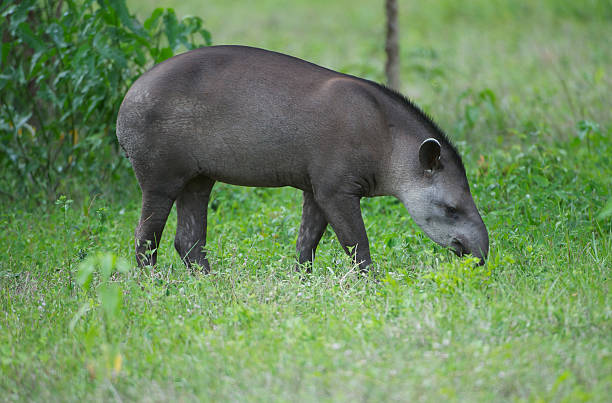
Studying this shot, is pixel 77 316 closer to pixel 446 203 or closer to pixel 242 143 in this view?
pixel 242 143

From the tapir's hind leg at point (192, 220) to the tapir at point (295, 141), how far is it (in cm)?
35

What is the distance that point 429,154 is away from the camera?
5234 mm

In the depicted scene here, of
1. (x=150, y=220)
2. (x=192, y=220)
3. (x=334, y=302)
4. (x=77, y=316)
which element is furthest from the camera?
(x=192, y=220)

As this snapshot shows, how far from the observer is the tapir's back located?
5.21 metres

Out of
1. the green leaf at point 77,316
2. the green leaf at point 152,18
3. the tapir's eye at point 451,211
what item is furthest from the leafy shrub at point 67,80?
the green leaf at point 77,316

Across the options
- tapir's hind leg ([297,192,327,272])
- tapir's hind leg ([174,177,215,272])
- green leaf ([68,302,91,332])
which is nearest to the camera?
green leaf ([68,302,91,332])

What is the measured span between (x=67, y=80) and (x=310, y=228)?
124 inches

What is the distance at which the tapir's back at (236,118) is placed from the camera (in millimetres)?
5211

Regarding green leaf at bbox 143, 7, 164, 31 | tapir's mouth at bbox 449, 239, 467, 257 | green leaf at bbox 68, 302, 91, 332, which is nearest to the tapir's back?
tapir's mouth at bbox 449, 239, 467, 257

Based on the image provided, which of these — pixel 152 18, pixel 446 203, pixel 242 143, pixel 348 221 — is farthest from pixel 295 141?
pixel 152 18

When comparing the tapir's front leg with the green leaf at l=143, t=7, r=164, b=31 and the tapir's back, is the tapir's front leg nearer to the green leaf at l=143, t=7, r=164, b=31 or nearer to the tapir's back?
the tapir's back

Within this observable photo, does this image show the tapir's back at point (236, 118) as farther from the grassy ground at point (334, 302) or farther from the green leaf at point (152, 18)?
the green leaf at point (152, 18)

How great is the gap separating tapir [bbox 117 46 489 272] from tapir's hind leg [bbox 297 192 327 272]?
243mm

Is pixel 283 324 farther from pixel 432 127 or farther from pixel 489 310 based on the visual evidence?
pixel 432 127
